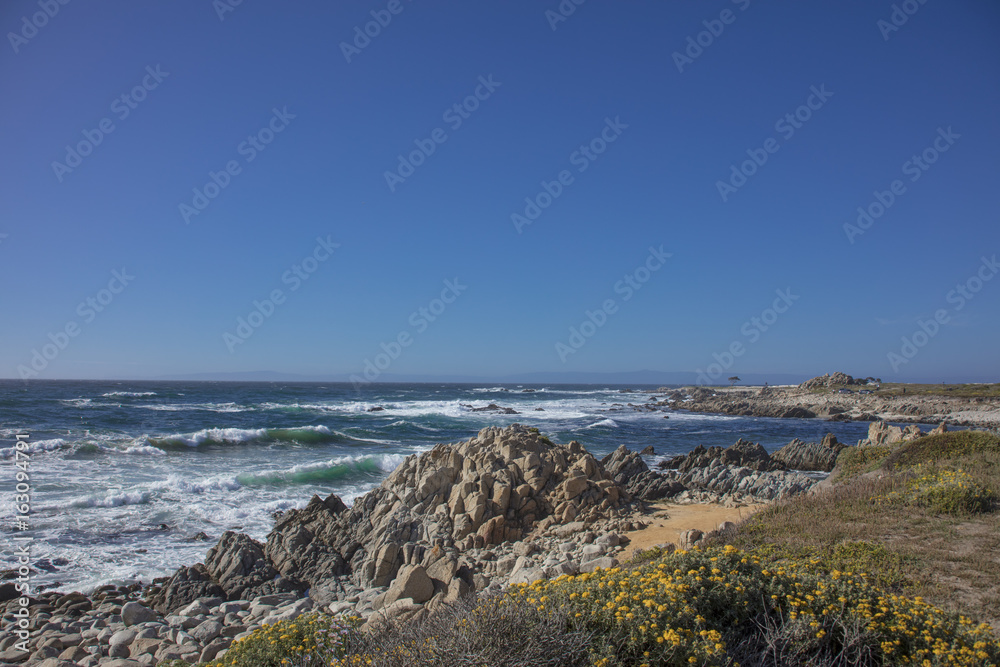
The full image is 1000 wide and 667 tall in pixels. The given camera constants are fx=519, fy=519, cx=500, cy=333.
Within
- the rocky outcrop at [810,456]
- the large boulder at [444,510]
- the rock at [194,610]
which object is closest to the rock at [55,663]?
the rock at [194,610]

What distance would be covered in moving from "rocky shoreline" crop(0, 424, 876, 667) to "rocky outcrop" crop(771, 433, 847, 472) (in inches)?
225

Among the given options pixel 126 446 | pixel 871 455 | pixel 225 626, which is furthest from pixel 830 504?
pixel 126 446

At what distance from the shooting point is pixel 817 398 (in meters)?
69.7

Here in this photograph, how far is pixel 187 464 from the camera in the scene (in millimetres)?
24297

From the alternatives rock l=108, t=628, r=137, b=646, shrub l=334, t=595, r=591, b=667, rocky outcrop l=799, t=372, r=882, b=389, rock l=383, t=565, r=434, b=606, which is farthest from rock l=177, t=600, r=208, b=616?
A: rocky outcrop l=799, t=372, r=882, b=389

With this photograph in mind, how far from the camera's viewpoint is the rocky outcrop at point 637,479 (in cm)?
1825

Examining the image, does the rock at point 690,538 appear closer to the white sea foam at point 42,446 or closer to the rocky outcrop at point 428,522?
the rocky outcrop at point 428,522

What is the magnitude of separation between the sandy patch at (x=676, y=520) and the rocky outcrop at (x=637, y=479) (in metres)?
1.50

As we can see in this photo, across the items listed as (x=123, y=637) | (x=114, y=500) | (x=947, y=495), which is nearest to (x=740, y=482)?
(x=947, y=495)

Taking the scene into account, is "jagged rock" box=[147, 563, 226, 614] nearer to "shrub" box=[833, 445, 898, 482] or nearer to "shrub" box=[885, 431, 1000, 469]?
"shrub" box=[833, 445, 898, 482]

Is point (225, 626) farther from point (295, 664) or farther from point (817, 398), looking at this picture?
point (817, 398)

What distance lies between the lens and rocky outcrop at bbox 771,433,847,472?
24.2 metres

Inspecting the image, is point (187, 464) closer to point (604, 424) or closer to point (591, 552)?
point (591, 552)

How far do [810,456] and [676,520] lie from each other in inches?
578
